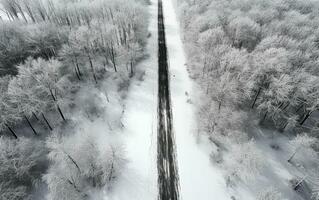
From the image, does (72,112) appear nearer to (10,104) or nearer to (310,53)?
(10,104)

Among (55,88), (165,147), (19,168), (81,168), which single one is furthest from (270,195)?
(55,88)

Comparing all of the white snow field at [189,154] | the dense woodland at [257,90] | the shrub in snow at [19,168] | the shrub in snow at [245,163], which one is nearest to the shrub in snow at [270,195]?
the dense woodland at [257,90]

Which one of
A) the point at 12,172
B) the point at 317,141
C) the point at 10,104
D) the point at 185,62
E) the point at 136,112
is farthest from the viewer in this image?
the point at 185,62

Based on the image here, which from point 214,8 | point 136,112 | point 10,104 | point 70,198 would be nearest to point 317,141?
point 136,112

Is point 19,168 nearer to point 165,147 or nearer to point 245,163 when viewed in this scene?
point 165,147

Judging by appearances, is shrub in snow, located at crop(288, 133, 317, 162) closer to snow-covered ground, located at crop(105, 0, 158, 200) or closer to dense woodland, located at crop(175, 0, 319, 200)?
dense woodland, located at crop(175, 0, 319, 200)

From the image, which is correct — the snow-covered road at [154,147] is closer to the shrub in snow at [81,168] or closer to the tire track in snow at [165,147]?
the tire track in snow at [165,147]

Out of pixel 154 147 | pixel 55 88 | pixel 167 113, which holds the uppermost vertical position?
pixel 55 88
